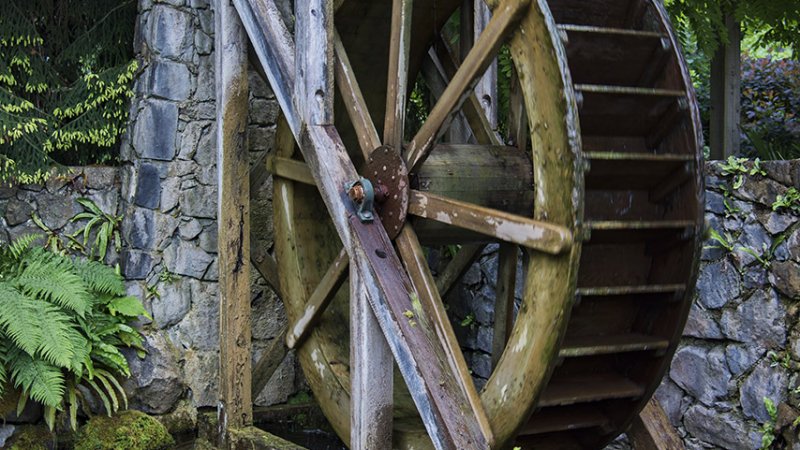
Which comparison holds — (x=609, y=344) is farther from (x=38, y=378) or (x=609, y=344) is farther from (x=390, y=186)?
(x=38, y=378)

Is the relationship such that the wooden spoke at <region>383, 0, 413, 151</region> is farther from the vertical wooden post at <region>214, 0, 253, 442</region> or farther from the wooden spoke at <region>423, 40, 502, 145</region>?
the vertical wooden post at <region>214, 0, 253, 442</region>

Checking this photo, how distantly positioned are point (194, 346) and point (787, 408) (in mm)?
3512

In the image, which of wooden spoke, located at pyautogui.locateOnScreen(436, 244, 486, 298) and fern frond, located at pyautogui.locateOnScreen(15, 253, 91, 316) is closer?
fern frond, located at pyautogui.locateOnScreen(15, 253, 91, 316)

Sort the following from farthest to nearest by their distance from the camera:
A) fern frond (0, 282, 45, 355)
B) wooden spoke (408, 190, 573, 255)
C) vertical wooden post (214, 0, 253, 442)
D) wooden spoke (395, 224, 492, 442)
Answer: vertical wooden post (214, 0, 253, 442)
fern frond (0, 282, 45, 355)
wooden spoke (395, 224, 492, 442)
wooden spoke (408, 190, 573, 255)

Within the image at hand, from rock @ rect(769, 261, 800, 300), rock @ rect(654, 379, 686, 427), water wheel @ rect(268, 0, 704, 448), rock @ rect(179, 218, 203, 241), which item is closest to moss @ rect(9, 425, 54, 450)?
rock @ rect(179, 218, 203, 241)

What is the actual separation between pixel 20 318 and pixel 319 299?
1612 mm

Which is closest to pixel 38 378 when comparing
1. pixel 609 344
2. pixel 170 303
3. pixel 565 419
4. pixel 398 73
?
pixel 170 303

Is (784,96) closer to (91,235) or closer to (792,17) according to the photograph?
(792,17)

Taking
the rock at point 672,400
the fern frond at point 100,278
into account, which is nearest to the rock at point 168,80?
the fern frond at point 100,278

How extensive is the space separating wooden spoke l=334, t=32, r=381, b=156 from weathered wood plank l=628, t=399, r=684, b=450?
1657 mm

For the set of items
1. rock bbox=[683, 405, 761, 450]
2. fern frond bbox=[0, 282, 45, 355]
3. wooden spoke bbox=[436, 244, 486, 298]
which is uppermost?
wooden spoke bbox=[436, 244, 486, 298]

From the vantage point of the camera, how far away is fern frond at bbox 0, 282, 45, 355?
17.4ft

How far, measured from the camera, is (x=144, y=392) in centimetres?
614

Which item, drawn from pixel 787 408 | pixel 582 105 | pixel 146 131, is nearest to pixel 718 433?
pixel 787 408
